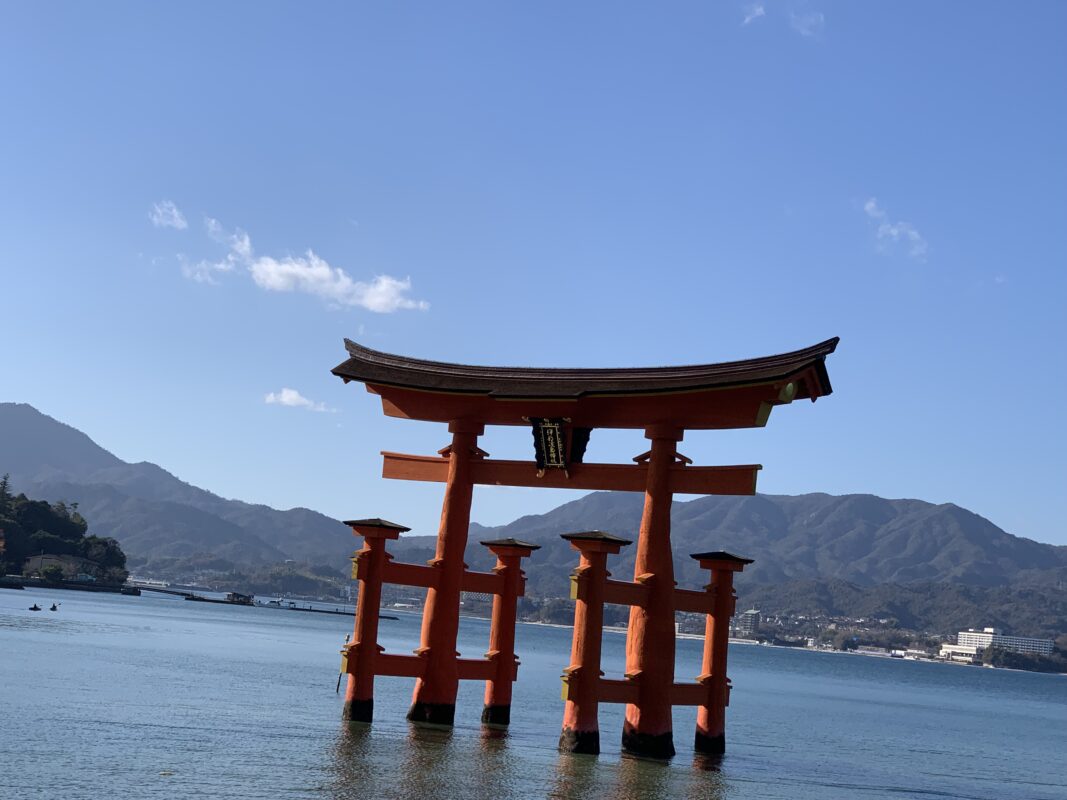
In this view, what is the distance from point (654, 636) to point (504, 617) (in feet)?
13.2

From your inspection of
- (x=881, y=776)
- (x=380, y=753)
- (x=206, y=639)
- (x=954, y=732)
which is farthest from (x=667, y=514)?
(x=206, y=639)

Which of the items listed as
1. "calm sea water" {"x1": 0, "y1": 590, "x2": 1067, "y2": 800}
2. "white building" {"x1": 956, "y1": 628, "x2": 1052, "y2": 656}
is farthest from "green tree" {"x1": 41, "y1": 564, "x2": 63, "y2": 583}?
"white building" {"x1": 956, "y1": 628, "x2": 1052, "y2": 656}

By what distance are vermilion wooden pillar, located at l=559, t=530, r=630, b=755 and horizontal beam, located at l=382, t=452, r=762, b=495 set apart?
3.46 ft

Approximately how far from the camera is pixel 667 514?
19094 millimetres

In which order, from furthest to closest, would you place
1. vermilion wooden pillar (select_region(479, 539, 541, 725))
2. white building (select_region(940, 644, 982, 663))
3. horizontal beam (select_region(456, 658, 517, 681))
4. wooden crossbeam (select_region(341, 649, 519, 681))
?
1. white building (select_region(940, 644, 982, 663))
2. vermilion wooden pillar (select_region(479, 539, 541, 725))
3. horizontal beam (select_region(456, 658, 517, 681))
4. wooden crossbeam (select_region(341, 649, 519, 681))

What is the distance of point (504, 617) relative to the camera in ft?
70.5

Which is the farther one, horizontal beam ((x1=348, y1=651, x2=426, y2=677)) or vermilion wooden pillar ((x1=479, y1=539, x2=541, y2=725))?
vermilion wooden pillar ((x1=479, y1=539, x2=541, y2=725))

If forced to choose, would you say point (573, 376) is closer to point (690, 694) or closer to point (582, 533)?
point (582, 533)

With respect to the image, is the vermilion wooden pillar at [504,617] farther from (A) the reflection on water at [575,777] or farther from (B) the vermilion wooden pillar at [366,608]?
(A) the reflection on water at [575,777]

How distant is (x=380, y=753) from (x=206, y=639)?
50026 millimetres

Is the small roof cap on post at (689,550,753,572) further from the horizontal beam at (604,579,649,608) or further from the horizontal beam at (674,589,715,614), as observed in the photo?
the horizontal beam at (604,579,649,608)

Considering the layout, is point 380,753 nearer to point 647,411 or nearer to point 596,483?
point 596,483

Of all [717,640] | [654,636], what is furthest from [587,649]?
[717,640]

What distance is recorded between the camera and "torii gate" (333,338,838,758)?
1798cm
